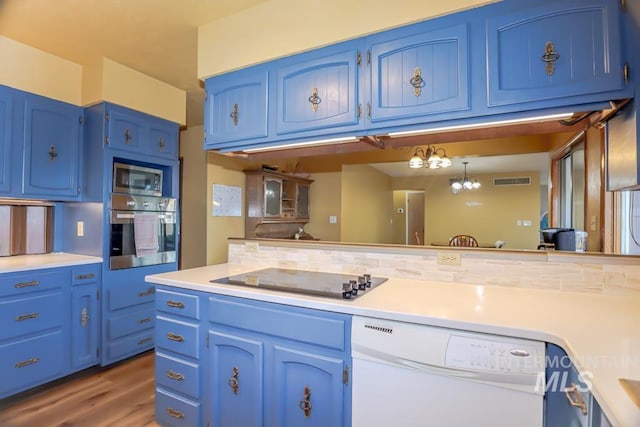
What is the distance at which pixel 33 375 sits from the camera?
217cm

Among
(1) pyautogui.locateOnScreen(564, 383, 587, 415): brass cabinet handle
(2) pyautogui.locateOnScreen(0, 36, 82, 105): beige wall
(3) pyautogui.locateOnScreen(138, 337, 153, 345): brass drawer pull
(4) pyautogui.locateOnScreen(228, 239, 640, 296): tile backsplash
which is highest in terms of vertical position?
(2) pyautogui.locateOnScreen(0, 36, 82, 105): beige wall

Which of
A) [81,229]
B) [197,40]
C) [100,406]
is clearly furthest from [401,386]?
[81,229]

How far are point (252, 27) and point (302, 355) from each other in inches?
71.9

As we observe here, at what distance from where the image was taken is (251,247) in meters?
2.26

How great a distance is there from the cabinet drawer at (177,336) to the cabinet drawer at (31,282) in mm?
1086

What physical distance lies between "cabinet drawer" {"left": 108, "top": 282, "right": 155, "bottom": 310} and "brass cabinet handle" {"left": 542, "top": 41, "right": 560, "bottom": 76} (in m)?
3.11

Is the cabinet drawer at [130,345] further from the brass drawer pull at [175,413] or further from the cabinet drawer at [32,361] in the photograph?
the brass drawer pull at [175,413]

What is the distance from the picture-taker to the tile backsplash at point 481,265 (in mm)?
1409

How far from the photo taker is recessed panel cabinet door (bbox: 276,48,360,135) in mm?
1642

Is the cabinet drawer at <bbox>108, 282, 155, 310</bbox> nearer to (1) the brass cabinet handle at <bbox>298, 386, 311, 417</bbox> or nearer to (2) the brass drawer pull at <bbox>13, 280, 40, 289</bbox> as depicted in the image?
(2) the brass drawer pull at <bbox>13, 280, 40, 289</bbox>

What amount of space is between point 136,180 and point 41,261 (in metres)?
0.89

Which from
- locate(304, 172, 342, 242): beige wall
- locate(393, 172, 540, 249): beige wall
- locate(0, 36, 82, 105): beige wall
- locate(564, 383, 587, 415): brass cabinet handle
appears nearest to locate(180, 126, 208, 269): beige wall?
locate(0, 36, 82, 105): beige wall

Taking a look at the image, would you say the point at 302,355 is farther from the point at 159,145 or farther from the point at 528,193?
the point at 528,193

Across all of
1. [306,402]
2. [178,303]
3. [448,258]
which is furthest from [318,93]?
[306,402]
